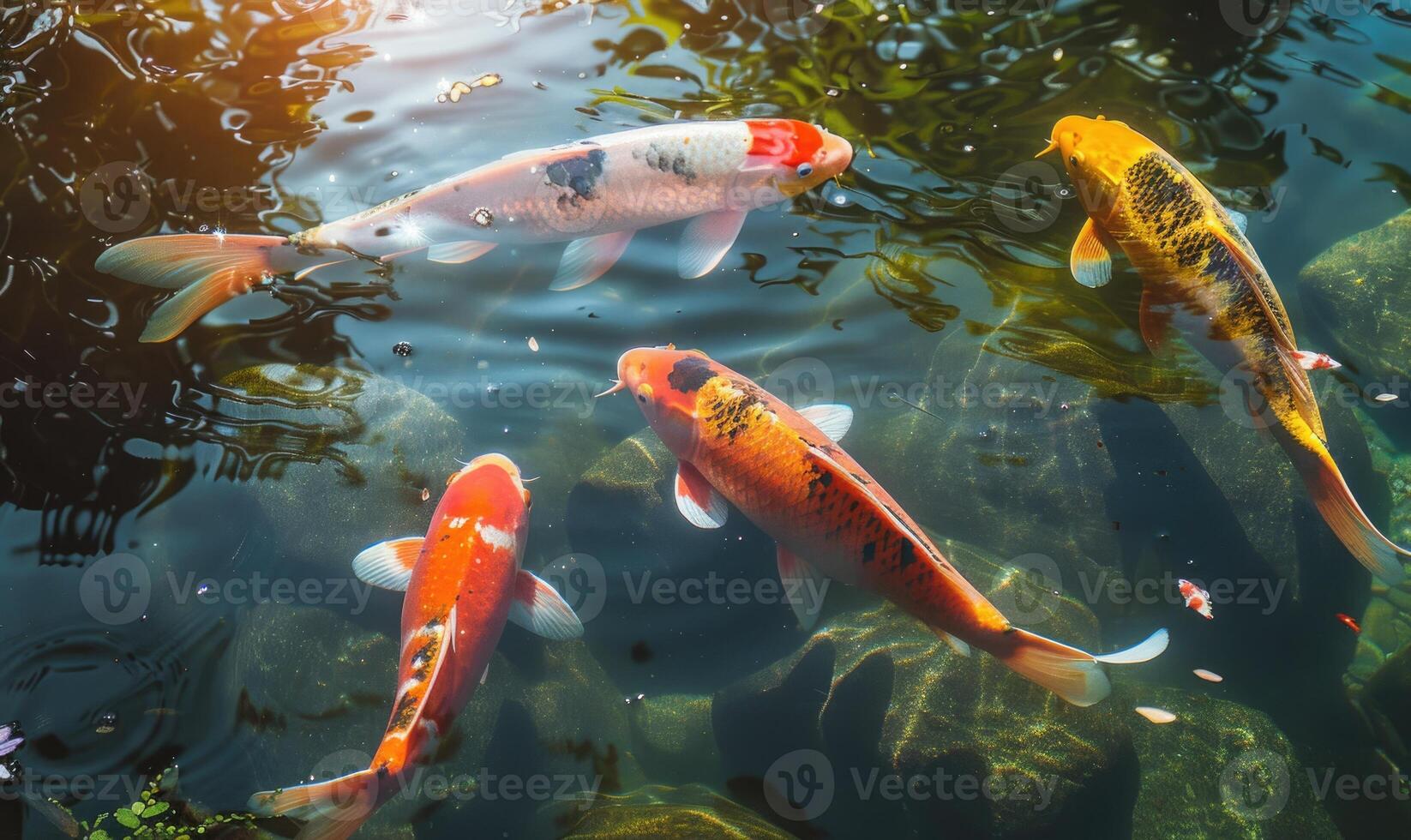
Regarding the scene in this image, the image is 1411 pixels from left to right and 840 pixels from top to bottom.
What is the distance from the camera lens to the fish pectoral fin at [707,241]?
4.07 metres

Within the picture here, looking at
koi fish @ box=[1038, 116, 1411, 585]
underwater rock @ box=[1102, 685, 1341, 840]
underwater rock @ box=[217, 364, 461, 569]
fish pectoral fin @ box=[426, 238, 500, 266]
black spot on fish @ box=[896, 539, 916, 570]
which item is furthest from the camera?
fish pectoral fin @ box=[426, 238, 500, 266]

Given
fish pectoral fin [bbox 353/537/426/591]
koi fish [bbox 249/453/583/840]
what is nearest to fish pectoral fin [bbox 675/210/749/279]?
koi fish [bbox 249/453/583/840]

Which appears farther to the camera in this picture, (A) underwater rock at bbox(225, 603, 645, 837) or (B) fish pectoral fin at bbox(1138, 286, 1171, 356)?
(B) fish pectoral fin at bbox(1138, 286, 1171, 356)

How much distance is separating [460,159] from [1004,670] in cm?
434

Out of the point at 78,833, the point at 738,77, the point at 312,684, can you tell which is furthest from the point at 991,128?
the point at 78,833

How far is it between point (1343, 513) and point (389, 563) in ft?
14.7

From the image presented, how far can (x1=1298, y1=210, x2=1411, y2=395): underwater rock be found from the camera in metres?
4.52

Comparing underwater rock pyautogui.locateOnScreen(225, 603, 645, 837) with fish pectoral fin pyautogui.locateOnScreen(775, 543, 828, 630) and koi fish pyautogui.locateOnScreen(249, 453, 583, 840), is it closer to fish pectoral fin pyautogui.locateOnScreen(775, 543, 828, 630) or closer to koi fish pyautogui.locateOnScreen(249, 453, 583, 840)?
koi fish pyautogui.locateOnScreen(249, 453, 583, 840)

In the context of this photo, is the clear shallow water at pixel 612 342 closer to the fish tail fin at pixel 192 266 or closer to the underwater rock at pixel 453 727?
the underwater rock at pixel 453 727

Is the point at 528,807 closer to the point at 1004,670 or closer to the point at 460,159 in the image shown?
the point at 1004,670

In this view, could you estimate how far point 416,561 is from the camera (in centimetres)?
318

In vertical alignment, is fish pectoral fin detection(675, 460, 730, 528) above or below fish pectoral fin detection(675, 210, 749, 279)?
below

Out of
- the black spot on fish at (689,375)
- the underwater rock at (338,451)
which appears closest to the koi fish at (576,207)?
the underwater rock at (338,451)

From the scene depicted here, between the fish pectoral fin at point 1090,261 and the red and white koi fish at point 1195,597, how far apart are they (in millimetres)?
1696
